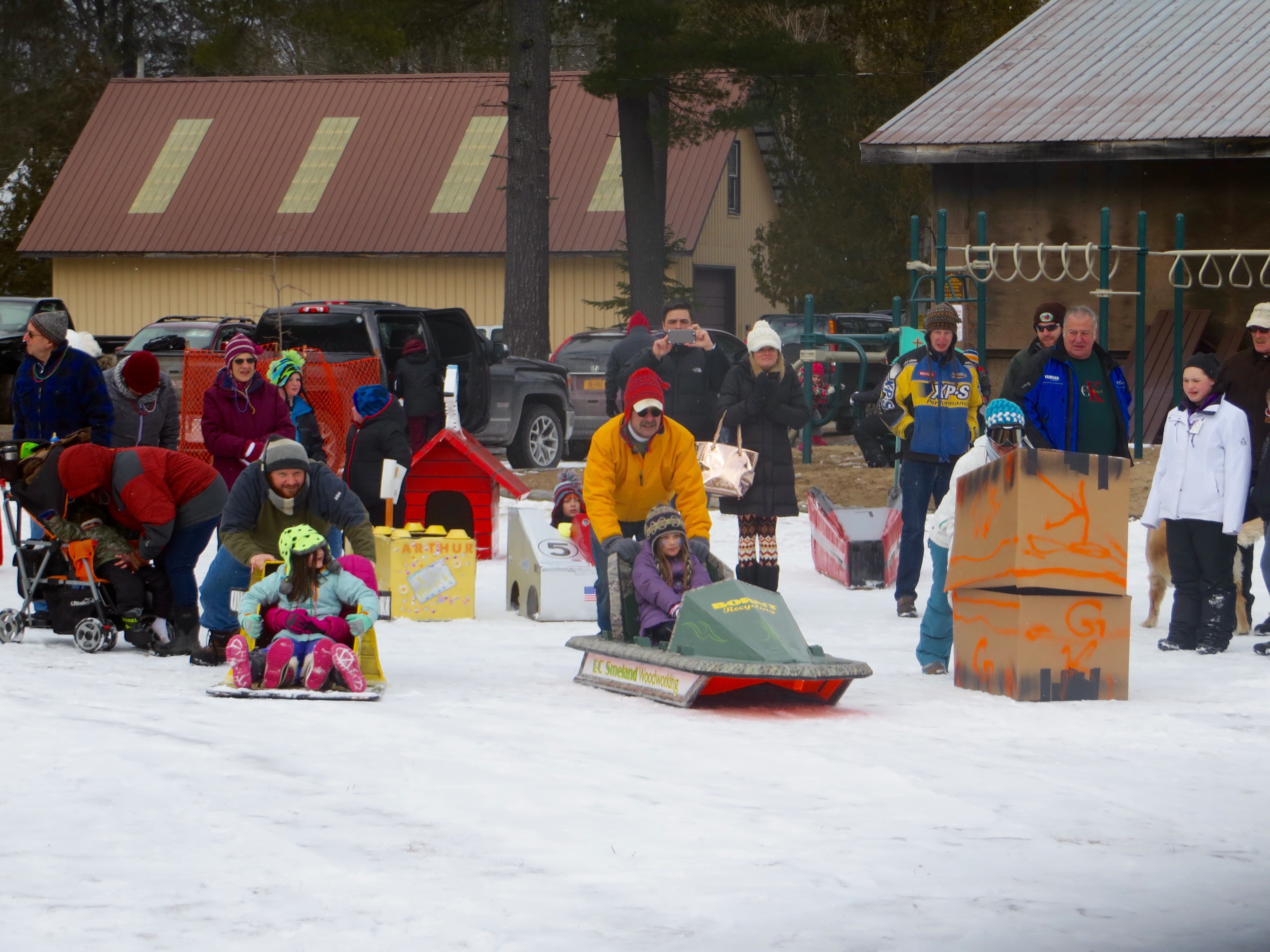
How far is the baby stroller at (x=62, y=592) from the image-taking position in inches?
374

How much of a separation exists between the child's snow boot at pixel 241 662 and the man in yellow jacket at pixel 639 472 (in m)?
1.78

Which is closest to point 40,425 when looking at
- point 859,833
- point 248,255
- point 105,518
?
point 105,518

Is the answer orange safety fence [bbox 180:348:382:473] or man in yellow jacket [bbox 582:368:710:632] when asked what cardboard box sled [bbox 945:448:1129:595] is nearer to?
man in yellow jacket [bbox 582:368:710:632]

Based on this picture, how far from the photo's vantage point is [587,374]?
21562mm

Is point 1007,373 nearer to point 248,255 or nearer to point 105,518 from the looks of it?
point 105,518

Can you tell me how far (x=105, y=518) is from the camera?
9664 millimetres

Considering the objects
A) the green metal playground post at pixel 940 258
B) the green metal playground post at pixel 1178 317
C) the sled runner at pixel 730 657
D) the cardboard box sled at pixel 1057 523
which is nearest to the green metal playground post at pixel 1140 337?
the green metal playground post at pixel 1178 317

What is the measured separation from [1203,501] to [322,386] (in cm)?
942

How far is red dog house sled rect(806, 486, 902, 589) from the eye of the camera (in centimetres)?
1259

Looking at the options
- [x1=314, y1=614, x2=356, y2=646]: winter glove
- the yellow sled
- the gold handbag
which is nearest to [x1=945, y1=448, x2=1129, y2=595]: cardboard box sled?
the gold handbag

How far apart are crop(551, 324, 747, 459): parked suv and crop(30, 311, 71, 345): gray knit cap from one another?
10480mm

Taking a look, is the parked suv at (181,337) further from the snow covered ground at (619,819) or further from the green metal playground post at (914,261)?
the snow covered ground at (619,819)

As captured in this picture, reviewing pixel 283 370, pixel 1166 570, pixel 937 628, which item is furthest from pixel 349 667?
pixel 1166 570

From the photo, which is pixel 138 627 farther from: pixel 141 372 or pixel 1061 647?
pixel 1061 647
